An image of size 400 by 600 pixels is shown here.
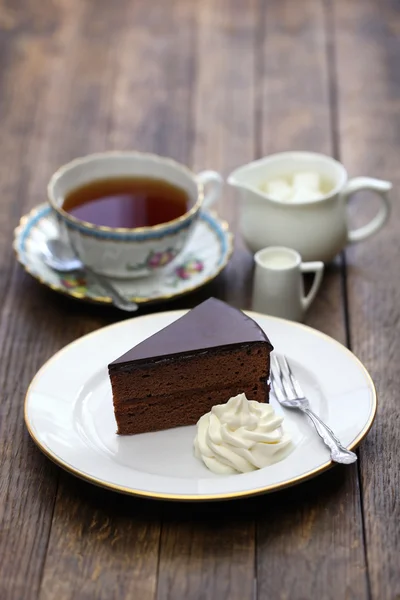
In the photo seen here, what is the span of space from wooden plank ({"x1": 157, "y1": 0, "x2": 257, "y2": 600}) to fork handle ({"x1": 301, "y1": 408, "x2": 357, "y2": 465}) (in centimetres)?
16

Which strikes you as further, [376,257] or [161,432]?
[376,257]

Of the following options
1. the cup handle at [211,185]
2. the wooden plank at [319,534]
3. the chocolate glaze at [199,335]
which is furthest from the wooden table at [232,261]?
the chocolate glaze at [199,335]

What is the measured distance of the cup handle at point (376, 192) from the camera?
6.21 feet

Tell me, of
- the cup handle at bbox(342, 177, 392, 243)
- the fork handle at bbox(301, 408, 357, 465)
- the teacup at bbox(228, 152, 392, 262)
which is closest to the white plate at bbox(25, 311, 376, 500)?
the fork handle at bbox(301, 408, 357, 465)

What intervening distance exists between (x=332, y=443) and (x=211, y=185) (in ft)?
2.75

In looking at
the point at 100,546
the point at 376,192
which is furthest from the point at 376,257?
the point at 100,546

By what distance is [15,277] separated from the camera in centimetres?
195

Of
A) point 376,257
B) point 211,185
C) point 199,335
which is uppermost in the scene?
point 199,335

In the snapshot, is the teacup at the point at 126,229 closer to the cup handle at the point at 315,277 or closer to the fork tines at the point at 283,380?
the cup handle at the point at 315,277

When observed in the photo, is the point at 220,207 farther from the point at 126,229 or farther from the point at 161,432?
the point at 161,432

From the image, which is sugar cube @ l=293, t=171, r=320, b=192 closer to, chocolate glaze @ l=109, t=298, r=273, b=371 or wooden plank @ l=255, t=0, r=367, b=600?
wooden plank @ l=255, t=0, r=367, b=600

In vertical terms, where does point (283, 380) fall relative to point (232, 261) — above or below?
above

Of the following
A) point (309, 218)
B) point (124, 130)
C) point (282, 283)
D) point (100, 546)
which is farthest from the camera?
point (124, 130)

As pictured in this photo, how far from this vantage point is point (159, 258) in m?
1.85
